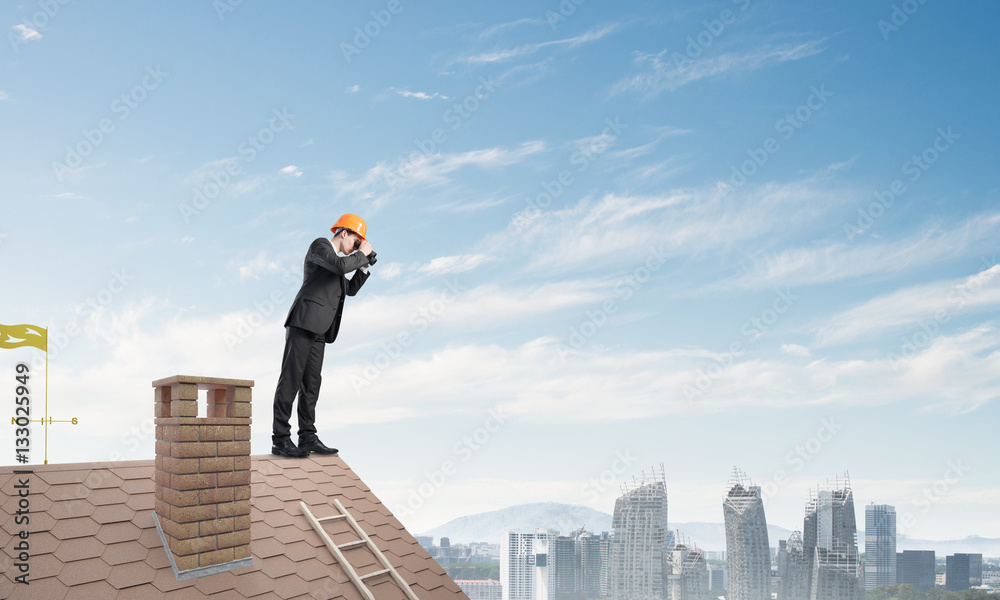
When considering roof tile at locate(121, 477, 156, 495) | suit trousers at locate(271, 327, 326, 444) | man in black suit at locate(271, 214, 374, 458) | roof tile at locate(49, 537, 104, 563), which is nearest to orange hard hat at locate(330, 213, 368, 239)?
man in black suit at locate(271, 214, 374, 458)

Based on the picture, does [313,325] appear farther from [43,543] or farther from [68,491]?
[43,543]

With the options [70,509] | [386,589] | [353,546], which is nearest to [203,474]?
[70,509]

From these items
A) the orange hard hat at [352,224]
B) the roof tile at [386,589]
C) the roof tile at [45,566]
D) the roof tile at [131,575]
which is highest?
the orange hard hat at [352,224]

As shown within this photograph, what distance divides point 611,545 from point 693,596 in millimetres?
6795

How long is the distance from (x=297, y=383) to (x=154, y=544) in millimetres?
2419

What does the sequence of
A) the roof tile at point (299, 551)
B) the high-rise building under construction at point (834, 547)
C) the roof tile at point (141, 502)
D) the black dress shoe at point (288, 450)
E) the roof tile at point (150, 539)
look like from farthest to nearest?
the high-rise building under construction at point (834, 547), the black dress shoe at point (288, 450), the roof tile at point (299, 551), the roof tile at point (141, 502), the roof tile at point (150, 539)

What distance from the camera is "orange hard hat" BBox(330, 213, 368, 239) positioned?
6.64 m

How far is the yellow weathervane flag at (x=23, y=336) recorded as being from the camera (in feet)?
14.3

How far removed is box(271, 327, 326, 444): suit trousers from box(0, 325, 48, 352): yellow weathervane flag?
2.26m

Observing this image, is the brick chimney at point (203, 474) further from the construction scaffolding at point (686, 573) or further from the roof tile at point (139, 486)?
the construction scaffolding at point (686, 573)

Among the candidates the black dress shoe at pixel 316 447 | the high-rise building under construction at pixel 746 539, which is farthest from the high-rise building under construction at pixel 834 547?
the black dress shoe at pixel 316 447

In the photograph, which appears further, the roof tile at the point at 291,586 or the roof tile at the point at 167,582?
the roof tile at the point at 291,586

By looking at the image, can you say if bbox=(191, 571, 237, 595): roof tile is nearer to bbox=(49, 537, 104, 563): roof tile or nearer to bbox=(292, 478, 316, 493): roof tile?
bbox=(49, 537, 104, 563): roof tile

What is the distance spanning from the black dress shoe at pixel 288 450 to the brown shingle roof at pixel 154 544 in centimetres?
31
